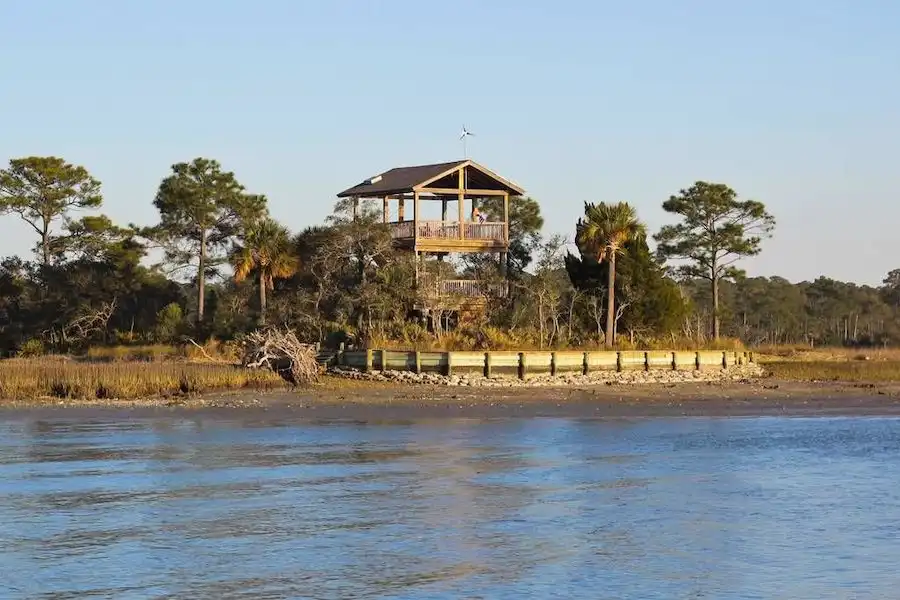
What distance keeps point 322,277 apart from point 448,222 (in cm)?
525

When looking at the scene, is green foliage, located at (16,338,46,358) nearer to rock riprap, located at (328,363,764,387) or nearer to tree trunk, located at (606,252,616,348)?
rock riprap, located at (328,363,764,387)

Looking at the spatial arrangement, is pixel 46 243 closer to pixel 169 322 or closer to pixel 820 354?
pixel 169 322

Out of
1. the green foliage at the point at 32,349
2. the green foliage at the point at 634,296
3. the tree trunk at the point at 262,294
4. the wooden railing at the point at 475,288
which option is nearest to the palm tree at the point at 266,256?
the tree trunk at the point at 262,294

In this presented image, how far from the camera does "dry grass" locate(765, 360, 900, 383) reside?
152 ft

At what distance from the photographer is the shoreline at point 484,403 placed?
33.0m

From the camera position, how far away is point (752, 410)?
1421 inches

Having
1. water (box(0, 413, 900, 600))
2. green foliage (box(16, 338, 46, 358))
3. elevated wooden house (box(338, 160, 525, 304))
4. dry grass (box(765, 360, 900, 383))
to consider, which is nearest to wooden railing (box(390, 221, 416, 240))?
elevated wooden house (box(338, 160, 525, 304))

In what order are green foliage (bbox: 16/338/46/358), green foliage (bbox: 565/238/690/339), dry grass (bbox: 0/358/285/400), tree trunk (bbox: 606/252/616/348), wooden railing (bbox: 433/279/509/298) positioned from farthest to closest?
green foliage (bbox: 16/338/46/358)
green foliage (bbox: 565/238/690/339)
wooden railing (bbox: 433/279/509/298)
tree trunk (bbox: 606/252/616/348)
dry grass (bbox: 0/358/285/400)

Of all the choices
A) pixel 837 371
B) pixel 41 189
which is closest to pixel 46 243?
pixel 41 189

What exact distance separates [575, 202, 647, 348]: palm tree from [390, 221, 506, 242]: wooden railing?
300 centimetres

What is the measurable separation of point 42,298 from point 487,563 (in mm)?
43022

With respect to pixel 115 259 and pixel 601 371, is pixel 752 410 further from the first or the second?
pixel 115 259

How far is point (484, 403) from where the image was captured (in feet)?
118

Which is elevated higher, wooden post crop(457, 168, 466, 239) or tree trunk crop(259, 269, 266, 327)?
wooden post crop(457, 168, 466, 239)
